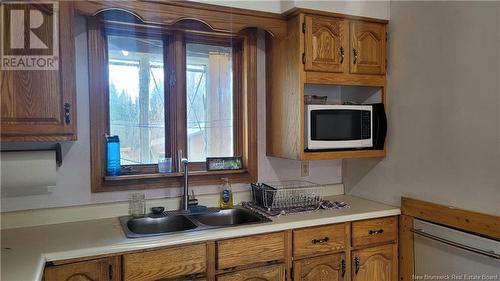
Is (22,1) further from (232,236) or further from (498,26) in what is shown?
(498,26)

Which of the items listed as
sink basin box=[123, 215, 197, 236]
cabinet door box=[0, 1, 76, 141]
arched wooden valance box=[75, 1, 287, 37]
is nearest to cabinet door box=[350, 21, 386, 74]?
arched wooden valance box=[75, 1, 287, 37]

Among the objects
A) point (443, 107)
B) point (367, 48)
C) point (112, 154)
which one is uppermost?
point (367, 48)

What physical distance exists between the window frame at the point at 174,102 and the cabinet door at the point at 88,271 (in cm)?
59

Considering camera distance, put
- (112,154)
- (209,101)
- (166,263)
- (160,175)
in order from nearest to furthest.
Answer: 1. (166,263)
2. (112,154)
3. (160,175)
4. (209,101)

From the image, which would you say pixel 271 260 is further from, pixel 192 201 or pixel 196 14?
pixel 196 14

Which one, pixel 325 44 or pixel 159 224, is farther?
pixel 325 44

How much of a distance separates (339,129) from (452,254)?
955 millimetres

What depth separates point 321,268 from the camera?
2.10 meters

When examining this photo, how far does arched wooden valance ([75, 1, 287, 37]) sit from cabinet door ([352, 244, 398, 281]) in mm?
1491

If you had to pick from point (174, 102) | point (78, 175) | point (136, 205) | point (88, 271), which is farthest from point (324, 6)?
point (88, 271)

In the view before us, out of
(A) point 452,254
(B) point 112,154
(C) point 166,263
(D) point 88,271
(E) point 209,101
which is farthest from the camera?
(E) point 209,101

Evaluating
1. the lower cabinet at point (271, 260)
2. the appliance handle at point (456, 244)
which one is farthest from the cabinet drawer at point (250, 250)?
the appliance handle at point (456, 244)

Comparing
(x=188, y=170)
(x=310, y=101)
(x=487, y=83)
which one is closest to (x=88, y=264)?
(x=188, y=170)

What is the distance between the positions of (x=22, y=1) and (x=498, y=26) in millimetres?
2233
